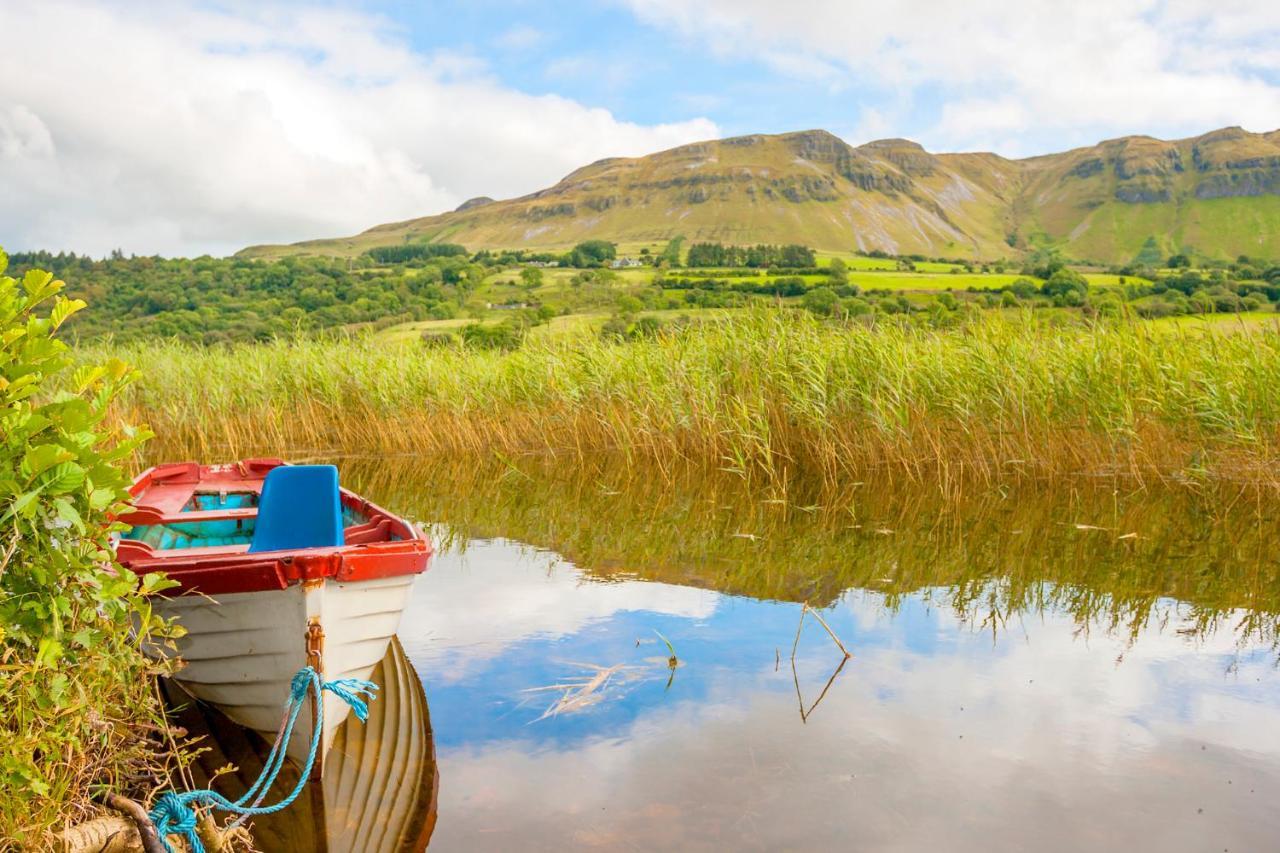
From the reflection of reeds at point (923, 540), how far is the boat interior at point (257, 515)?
9.32 feet

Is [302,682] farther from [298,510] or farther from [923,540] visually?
[923,540]

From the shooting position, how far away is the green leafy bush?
3510 mm

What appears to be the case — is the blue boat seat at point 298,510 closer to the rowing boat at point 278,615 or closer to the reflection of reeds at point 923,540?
the rowing boat at point 278,615

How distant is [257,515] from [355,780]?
2695 mm

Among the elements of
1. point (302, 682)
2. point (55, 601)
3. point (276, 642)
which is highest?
point (55, 601)

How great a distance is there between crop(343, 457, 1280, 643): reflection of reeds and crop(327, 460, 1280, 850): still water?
0.14 feet

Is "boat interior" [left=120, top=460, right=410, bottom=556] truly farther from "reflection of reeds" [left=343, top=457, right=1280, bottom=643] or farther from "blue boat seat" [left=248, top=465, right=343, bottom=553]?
"reflection of reeds" [left=343, top=457, right=1280, bottom=643]

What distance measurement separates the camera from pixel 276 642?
4883mm

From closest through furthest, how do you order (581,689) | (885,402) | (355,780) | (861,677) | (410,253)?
(355,780) → (581,689) → (861,677) → (885,402) → (410,253)

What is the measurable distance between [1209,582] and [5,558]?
29.9 ft

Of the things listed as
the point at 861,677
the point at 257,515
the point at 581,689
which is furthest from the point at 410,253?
the point at 861,677

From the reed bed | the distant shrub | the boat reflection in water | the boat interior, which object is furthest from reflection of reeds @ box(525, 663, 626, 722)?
the distant shrub

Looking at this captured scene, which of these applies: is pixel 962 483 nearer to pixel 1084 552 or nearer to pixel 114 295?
pixel 1084 552

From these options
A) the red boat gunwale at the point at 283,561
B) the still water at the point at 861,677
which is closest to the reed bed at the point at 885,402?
the still water at the point at 861,677
